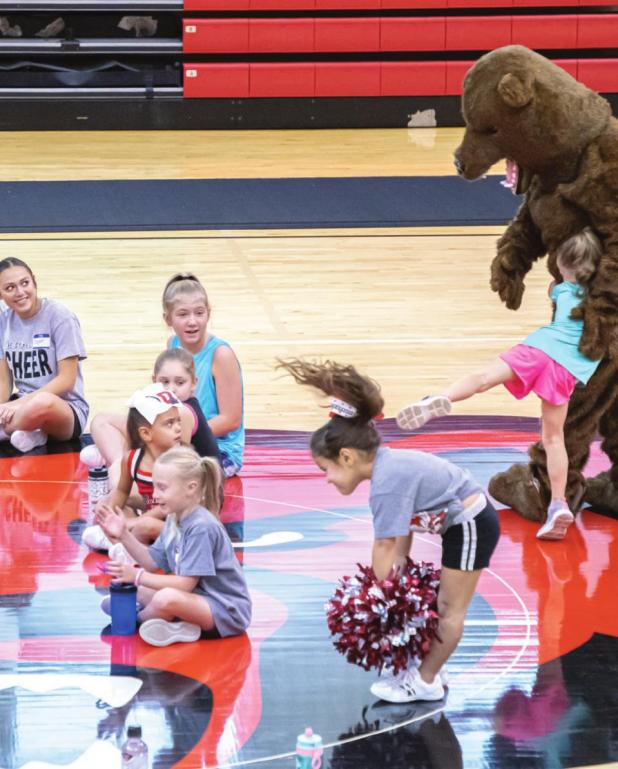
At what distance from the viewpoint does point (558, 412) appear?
4621 millimetres

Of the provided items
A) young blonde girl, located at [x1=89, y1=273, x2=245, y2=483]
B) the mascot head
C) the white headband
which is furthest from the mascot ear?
the white headband

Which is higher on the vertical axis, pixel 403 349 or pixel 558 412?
pixel 558 412

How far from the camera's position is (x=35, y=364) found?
5.65m

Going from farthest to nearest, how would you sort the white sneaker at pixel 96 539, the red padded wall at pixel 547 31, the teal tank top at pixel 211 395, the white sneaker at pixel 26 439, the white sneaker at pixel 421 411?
the red padded wall at pixel 547 31 → the white sneaker at pixel 26 439 → the teal tank top at pixel 211 395 → the white sneaker at pixel 96 539 → the white sneaker at pixel 421 411

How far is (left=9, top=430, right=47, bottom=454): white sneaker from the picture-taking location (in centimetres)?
561

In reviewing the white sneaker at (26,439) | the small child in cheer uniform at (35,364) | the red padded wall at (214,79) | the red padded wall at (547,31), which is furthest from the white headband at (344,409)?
the red padded wall at (547,31)

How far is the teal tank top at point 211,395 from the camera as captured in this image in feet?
17.0

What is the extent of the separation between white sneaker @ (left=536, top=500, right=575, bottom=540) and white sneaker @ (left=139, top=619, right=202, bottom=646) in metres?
1.40

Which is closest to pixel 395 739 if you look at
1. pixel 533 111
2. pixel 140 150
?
pixel 533 111

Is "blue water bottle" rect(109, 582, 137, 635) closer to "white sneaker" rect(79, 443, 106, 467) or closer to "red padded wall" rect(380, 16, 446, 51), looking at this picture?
"white sneaker" rect(79, 443, 106, 467)

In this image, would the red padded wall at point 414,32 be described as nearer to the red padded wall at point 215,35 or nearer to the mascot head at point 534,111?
the red padded wall at point 215,35

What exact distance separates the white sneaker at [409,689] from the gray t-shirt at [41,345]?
246cm

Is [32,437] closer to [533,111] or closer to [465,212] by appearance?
[533,111]

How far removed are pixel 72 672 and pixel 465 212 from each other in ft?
23.2
